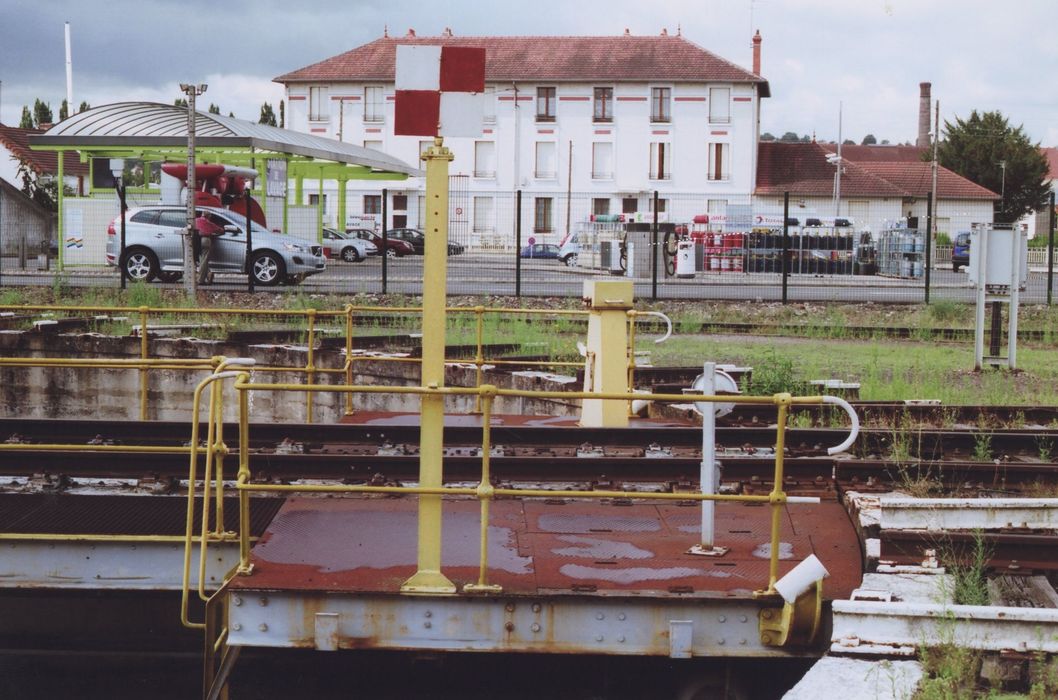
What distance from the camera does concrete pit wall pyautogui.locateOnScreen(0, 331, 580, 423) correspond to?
14664mm

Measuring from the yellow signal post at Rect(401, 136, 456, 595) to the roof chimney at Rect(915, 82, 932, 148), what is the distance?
9769 cm

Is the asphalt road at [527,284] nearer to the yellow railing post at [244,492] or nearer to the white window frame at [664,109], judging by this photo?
the yellow railing post at [244,492]

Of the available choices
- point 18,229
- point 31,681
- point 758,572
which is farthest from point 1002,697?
point 18,229

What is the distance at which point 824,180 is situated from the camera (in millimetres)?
76000

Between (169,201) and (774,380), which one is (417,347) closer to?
(774,380)

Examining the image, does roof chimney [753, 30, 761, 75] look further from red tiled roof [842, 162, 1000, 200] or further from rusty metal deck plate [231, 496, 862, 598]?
rusty metal deck plate [231, 496, 862, 598]

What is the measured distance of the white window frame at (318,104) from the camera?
77.0 metres

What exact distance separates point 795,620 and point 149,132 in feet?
99.4

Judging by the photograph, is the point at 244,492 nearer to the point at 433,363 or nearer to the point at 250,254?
the point at 433,363

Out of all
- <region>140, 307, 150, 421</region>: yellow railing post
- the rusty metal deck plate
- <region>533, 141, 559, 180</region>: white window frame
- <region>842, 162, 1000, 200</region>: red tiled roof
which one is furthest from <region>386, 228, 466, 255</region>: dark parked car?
the rusty metal deck plate

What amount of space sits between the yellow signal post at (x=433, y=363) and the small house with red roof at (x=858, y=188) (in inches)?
2544

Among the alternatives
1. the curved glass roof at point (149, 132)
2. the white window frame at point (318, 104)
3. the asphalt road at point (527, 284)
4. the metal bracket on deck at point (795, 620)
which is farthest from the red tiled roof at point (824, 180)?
the metal bracket on deck at point (795, 620)

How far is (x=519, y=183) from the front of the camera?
73812mm

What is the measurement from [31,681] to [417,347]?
834cm
